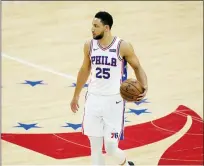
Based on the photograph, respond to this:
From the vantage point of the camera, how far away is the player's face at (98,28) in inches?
395

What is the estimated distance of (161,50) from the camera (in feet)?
59.9

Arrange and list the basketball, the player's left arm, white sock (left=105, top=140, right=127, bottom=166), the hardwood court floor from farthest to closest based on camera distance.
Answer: the hardwood court floor, white sock (left=105, top=140, right=127, bottom=166), the player's left arm, the basketball

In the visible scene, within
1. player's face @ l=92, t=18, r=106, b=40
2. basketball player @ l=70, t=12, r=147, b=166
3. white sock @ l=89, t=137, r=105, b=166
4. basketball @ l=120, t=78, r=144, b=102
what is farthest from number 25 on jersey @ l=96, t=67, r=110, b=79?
white sock @ l=89, t=137, r=105, b=166

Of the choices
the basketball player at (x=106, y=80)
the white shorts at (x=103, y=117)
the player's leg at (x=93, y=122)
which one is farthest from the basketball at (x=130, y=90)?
the player's leg at (x=93, y=122)

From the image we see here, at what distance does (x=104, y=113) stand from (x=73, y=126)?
3477 millimetres

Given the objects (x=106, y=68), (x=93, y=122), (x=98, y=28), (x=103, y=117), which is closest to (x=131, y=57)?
(x=106, y=68)

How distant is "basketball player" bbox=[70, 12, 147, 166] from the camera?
33.0ft

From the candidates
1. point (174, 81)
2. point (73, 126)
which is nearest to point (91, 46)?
point (73, 126)

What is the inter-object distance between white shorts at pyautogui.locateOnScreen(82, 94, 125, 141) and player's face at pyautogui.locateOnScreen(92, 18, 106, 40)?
0.81m

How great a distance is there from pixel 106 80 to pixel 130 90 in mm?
365

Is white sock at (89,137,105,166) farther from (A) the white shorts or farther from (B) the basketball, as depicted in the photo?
(B) the basketball

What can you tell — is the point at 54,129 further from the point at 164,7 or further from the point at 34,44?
the point at 164,7

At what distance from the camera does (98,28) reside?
1003 cm

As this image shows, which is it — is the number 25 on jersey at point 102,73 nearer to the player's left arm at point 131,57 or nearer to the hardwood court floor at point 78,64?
the player's left arm at point 131,57
